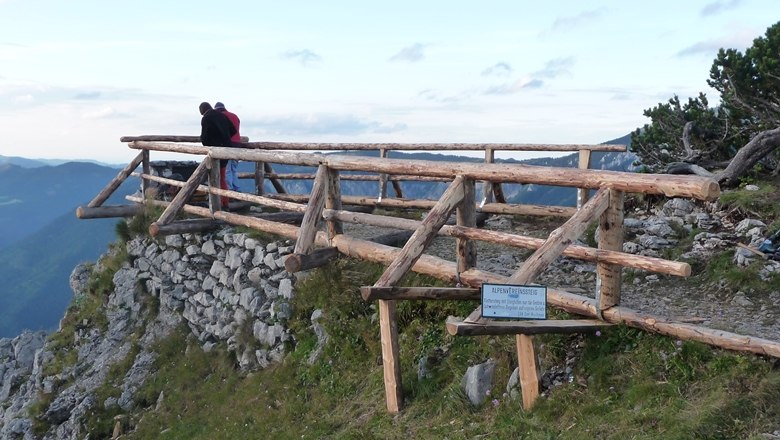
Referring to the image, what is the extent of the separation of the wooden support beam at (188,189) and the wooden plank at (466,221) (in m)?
5.09

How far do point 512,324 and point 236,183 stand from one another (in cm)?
854

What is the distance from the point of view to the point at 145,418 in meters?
10.2

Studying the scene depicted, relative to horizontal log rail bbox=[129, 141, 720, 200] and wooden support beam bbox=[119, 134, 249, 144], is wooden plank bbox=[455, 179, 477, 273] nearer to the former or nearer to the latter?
horizontal log rail bbox=[129, 141, 720, 200]

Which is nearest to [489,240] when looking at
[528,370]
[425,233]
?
[425,233]

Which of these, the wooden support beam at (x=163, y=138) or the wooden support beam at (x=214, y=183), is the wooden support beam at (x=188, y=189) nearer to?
the wooden support beam at (x=214, y=183)

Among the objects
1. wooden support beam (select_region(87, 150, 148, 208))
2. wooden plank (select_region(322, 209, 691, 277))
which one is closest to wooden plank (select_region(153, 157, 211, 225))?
wooden support beam (select_region(87, 150, 148, 208))

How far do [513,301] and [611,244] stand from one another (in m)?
1.11

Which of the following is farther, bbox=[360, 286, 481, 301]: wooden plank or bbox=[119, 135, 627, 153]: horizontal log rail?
bbox=[119, 135, 627, 153]: horizontal log rail

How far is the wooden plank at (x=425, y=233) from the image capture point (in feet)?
21.7

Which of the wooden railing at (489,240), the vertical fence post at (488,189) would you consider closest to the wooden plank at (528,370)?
the wooden railing at (489,240)

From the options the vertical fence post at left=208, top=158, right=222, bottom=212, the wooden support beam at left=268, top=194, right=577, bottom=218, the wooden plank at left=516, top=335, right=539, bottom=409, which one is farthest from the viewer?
the vertical fence post at left=208, top=158, right=222, bottom=212

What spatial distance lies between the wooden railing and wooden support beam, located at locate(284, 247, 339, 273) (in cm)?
1

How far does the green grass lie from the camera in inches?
199

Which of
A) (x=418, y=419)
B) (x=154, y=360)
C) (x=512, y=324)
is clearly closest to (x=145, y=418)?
(x=154, y=360)
